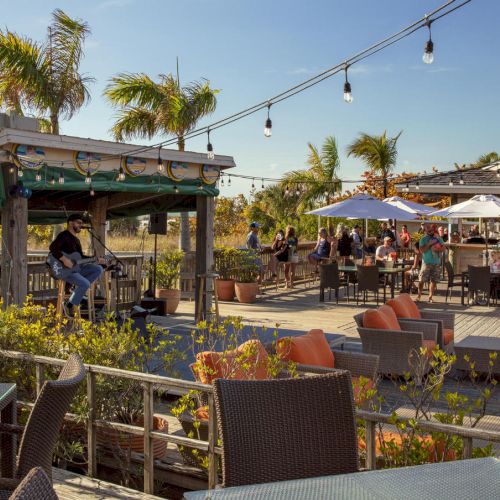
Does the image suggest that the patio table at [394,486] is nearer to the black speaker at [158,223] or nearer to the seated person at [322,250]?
the black speaker at [158,223]

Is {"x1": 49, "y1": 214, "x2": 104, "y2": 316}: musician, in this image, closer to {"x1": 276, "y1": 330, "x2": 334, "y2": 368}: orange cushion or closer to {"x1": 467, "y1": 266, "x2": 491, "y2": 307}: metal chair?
{"x1": 276, "y1": 330, "x2": 334, "y2": 368}: orange cushion

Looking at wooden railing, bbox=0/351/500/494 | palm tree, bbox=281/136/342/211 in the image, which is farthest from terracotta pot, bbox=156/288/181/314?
palm tree, bbox=281/136/342/211

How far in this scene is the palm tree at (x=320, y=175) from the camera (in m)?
30.5

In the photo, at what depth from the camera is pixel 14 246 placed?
8914mm

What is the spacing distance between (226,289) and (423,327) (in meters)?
6.97

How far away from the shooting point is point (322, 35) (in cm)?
1373

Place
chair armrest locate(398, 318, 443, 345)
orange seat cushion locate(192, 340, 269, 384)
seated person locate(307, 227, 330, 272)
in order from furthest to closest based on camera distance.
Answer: seated person locate(307, 227, 330, 272) < chair armrest locate(398, 318, 443, 345) < orange seat cushion locate(192, 340, 269, 384)

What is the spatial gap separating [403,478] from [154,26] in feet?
38.3

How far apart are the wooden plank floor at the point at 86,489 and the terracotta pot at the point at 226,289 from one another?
35.2ft

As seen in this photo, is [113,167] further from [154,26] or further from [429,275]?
[429,275]

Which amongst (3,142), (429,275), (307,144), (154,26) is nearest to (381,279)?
(429,275)

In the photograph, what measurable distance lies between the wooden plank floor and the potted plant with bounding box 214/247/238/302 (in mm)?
10752

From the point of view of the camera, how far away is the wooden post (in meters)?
8.88

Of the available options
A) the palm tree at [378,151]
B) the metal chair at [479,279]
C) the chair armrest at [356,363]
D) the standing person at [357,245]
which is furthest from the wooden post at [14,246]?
the palm tree at [378,151]
